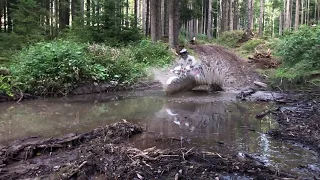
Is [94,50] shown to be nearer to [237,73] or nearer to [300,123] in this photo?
[237,73]

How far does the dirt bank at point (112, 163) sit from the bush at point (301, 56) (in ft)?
32.1

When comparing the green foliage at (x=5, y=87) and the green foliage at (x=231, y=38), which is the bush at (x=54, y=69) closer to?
the green foliage at (x=5, y=87)

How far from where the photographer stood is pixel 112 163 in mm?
5102

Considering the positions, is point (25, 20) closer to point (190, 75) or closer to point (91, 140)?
point (190, 75)

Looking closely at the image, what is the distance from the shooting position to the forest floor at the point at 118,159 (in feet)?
15.8

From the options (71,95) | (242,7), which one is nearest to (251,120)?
(71,95)

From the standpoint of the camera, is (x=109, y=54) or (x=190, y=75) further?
(x=109, y=54)

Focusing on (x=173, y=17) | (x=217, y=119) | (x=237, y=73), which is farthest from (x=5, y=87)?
(x=173, y=17)

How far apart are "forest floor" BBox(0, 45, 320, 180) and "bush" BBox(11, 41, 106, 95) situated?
5.54 meters

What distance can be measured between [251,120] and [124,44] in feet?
40.7

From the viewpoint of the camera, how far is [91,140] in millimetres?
6543

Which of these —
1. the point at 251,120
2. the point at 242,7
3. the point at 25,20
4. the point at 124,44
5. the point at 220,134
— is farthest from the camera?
the point at 242,7

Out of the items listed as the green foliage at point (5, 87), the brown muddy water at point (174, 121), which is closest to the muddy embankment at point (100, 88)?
the green foliage at point (5, 87)

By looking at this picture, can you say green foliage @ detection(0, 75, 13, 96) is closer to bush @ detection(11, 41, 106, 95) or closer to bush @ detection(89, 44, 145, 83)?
bush @ detection(11, 41, 106, 95)
